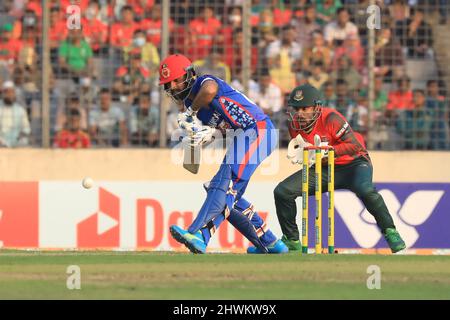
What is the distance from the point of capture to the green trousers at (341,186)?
1301 centimetres

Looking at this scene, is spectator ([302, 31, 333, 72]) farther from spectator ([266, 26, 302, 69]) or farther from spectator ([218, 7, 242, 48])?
spectator ([218, 7, 242, 48])

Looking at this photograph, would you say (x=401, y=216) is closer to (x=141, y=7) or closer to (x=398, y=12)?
(x=398, y=12)

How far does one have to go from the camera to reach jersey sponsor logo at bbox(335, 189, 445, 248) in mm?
16875

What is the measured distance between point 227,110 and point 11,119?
5561 mm

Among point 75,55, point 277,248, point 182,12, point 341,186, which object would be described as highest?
point 182,12

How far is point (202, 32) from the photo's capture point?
669 inches

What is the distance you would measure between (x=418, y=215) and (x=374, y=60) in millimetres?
2160

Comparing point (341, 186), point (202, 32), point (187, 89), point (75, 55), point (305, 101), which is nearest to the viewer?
point (187, 89)

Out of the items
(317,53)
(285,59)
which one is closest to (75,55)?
(285,59)

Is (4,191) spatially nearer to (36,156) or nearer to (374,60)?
(36,156)

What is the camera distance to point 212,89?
11.6 meters

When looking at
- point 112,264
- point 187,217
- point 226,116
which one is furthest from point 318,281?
point 187,217

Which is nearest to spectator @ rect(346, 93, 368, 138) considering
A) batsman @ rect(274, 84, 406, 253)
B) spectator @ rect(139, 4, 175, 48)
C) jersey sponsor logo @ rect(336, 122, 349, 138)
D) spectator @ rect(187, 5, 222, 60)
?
spectator @ rect(187, 5, 222, 60)

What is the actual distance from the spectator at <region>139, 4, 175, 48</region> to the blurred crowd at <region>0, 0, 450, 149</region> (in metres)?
0.01
